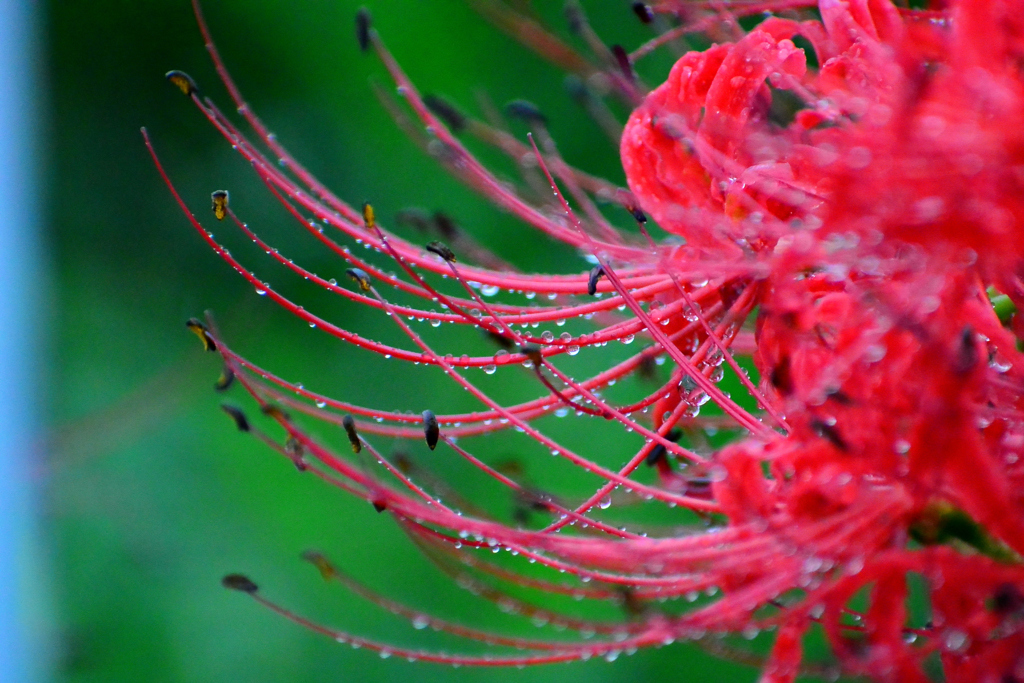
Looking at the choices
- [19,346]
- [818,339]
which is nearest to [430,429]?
[818,339]

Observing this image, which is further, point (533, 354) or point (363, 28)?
point (363, 28)

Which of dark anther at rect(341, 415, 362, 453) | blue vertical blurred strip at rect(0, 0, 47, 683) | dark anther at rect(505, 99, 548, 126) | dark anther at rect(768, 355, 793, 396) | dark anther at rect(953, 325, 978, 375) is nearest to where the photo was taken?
dark anther at rect(953, 325, 978, 375)

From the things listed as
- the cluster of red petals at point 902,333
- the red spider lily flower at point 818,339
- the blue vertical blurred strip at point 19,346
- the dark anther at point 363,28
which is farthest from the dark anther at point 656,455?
the blue vertical blurred strip at point 19,346

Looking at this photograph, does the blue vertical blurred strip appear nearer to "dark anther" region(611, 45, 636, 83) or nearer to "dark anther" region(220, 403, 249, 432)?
"dark anther" region(220, 403, 249, 432)

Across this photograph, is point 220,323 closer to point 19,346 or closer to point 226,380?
point 19,346

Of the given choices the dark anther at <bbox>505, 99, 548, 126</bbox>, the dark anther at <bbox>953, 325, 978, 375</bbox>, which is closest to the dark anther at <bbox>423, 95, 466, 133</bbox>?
the dark anther at <bbox>505, 99, 548, 126</bbox>

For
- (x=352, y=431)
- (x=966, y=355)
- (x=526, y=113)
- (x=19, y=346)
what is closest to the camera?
(x=966, y=355)
